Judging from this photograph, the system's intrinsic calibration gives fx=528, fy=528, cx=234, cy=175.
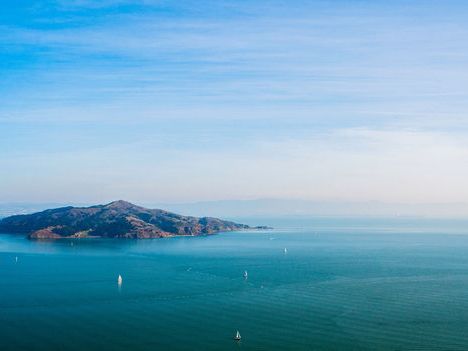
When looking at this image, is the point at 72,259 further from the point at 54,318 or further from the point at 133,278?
the point at 54,318

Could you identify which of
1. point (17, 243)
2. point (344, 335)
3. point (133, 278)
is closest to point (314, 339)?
point (344, 335)

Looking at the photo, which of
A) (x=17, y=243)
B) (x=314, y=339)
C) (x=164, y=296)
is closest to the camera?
(x=314, y=339)

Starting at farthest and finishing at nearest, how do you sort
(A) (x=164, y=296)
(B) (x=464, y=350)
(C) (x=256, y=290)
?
(C) (x=256, y=290) → (A) (x=164, y=296) → (B) (x=464, y=350)

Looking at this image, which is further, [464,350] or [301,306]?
[301,306]

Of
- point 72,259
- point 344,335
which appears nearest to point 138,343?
point 344,335

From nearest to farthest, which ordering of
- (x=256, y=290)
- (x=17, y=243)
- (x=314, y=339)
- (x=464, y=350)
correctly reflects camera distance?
(x=464, y=350), (x=314, y=339), (x=256, y=290), (x=17, y=243)

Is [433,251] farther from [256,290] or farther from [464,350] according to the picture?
[464,350]
